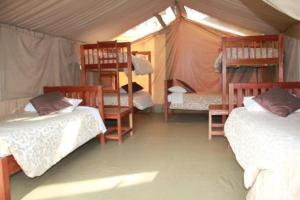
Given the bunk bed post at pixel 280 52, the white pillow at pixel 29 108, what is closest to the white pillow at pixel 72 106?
the white pillow at pixel 29 108

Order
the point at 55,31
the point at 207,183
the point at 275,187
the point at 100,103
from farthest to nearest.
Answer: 1. the point at 55,31
2. the point at 100,103
3. the point at 207,183
4. the point at 275,187

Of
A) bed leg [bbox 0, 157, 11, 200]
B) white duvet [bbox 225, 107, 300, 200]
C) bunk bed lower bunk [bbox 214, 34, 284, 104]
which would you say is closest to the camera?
white duvet [bbox 225, 107, 300, 200]

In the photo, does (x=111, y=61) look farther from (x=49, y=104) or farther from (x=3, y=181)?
(x=3, y=181)

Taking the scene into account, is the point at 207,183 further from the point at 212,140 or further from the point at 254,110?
the point at 212,140

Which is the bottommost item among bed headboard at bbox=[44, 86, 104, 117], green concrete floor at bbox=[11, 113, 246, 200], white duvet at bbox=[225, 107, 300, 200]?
green concrete floor at bbox=[11, 113, 246, 200]

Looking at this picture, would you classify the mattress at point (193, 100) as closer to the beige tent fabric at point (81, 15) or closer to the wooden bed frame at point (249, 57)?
the wooden bed frame at point (249, 57)

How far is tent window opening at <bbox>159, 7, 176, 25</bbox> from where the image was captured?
6.36 metres

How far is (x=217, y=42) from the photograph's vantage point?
6973 mm

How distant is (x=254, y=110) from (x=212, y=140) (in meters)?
1.07

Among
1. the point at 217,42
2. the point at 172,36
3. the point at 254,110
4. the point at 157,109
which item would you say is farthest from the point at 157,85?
the point at 254,110

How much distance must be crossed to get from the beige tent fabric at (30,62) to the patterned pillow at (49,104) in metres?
0.46

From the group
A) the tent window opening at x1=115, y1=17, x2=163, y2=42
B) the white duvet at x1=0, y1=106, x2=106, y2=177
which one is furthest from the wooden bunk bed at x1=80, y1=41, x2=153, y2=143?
the tent window opening at x1=115, y1=17, x2=163, y2=42

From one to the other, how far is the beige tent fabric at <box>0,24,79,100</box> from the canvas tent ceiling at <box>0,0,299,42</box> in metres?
0.16

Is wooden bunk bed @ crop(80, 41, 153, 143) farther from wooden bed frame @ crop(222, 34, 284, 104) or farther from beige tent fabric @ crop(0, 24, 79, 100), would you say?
wooden bed frame @ crop(222, 34, 284, 104)
